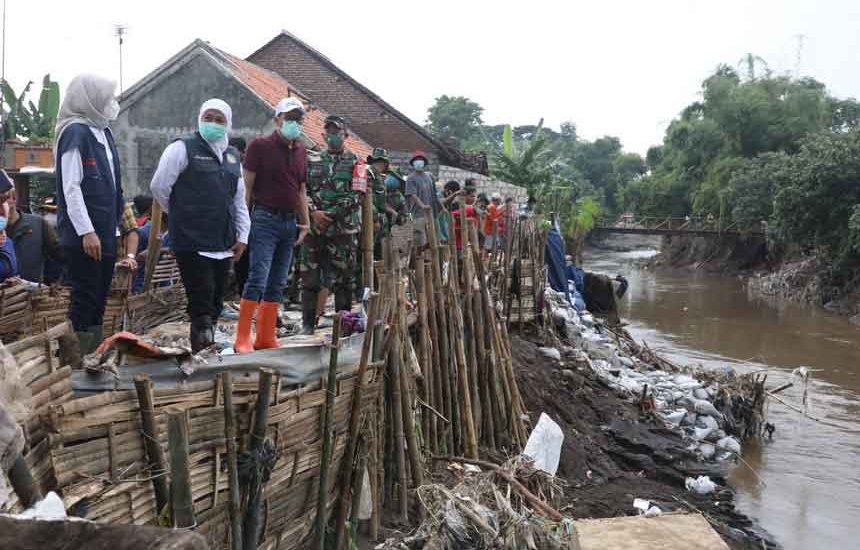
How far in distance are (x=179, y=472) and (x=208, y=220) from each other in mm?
1592

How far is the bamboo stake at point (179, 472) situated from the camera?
2588 mm

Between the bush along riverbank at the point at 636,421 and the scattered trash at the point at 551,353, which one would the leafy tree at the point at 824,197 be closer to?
the bush along riverbank at the point at 636,421

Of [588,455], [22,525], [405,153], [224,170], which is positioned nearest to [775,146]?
[405,153]

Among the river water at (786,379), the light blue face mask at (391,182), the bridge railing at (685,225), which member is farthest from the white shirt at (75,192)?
Result: the bridge railing at (685,225)

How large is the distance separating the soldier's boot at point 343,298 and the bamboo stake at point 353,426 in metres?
1.82

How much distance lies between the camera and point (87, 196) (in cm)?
371

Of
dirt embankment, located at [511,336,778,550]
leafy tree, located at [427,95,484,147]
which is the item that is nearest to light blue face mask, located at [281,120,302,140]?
dirt embankment, located at [511,336,778,550]

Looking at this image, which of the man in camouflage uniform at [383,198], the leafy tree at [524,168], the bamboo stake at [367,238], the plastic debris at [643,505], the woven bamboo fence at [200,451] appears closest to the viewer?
the woven bamboo fence at [200,451]

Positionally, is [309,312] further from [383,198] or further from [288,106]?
[383,198]

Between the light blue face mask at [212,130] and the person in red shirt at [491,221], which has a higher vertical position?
the light blue face mask at [212,130]

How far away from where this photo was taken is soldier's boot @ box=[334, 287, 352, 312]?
5.79 m

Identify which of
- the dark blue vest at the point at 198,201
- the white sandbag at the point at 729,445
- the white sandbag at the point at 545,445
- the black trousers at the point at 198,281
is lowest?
the white sandbag at the point at 729,445

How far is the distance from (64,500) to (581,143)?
62.8 m

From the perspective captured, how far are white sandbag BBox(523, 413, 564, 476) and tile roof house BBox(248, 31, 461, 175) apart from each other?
1427 cm
